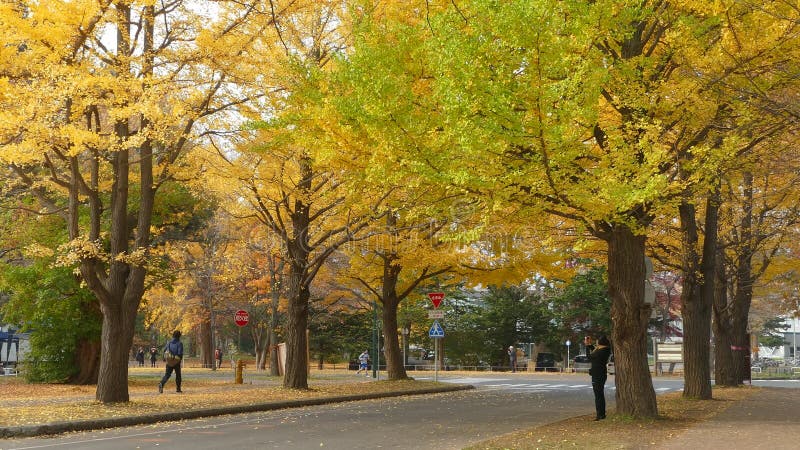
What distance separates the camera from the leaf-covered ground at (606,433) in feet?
38.3

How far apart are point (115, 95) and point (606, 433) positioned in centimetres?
1154

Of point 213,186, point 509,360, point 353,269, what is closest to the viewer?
point 213,186

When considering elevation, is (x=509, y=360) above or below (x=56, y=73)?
below

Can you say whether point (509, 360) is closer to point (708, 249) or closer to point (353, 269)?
point (353, 269)

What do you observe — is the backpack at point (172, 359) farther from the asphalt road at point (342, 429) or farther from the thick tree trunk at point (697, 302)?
the thick tree trunk at point (697, 302)

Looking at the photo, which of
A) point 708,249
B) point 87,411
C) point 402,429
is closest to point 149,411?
point 87,411

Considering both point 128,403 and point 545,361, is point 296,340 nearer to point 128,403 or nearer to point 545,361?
point 128,403

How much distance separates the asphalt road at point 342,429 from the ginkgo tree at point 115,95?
14.2 feet

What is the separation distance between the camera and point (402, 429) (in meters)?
15.1

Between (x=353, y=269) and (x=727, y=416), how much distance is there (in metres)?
17.1

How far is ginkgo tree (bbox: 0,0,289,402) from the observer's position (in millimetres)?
16344

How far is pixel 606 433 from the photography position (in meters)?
13.0

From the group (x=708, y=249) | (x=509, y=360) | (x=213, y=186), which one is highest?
(x=213, y=186)

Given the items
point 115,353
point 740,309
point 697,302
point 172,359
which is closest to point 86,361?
point 172,359
